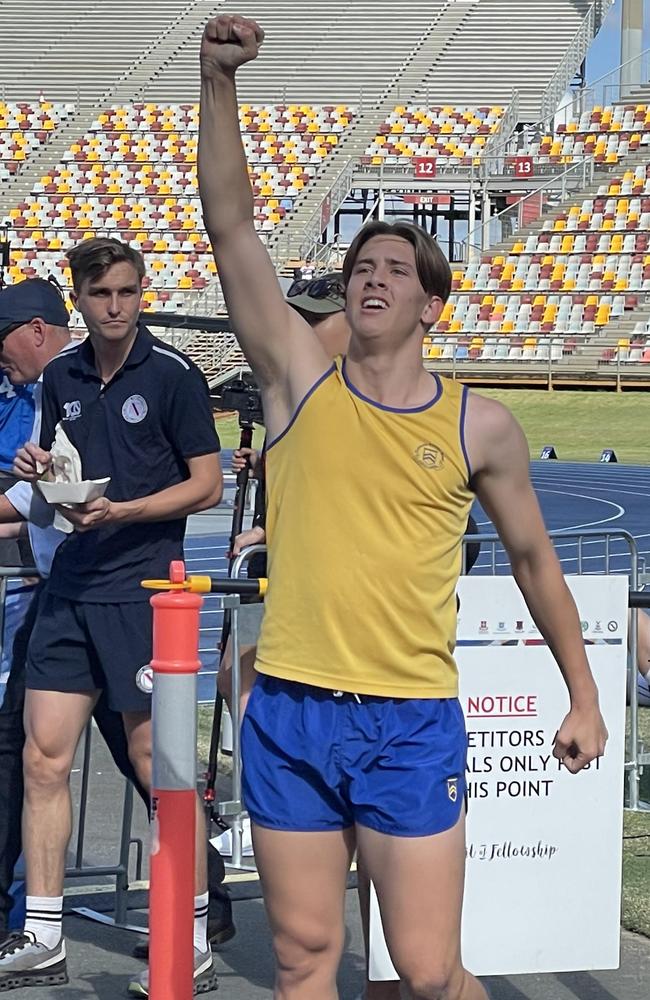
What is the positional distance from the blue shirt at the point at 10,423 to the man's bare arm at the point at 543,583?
244 centimetres

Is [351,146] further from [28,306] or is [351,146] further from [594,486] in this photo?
[28,306]

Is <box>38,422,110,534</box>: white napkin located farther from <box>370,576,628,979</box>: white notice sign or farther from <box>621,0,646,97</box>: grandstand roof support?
<box>621,0,646,97</box>: grandstand roof support

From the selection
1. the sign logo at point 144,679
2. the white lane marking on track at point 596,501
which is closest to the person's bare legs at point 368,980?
the sign logo at point 144,679

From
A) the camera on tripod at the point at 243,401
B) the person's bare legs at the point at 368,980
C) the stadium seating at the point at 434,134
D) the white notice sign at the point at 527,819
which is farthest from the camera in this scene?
the stadium seating at the point at 434,134

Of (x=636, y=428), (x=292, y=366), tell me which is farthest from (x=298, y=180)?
(x=292, y=366)

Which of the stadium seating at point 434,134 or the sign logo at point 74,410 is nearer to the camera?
the sign logo at point 74,410

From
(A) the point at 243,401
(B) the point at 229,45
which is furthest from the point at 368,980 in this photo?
(A) the point at 243,401

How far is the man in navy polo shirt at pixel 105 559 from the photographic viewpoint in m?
4.74

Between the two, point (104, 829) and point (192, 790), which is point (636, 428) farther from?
point (192, 790)

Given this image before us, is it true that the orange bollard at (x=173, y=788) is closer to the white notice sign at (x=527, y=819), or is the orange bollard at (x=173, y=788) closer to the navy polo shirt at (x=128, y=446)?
the white notice sign at (x=527, y=819)


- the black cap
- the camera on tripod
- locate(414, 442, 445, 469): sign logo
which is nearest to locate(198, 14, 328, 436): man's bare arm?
locate(414, 442, 445, 469): sign logo

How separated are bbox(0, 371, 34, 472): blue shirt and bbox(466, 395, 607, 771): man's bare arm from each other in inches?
96.1

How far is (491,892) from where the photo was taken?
4234 mm

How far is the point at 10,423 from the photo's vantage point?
5.62m
